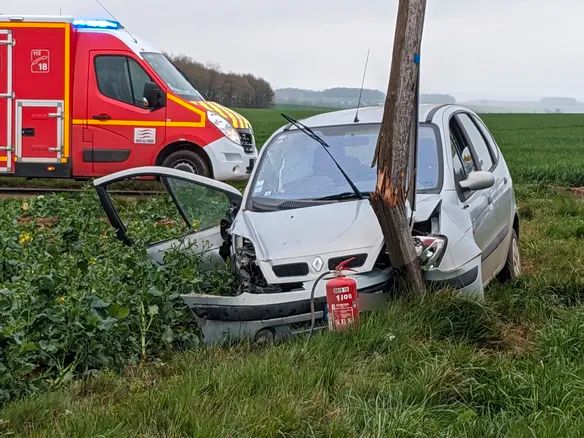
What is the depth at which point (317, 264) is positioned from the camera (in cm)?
485

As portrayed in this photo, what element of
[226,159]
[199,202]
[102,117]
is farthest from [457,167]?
[102,117]

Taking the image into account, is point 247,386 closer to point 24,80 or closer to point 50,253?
point 50,253

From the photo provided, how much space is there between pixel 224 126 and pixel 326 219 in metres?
7.98

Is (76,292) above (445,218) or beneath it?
beneath

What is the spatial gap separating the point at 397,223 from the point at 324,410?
1568mm

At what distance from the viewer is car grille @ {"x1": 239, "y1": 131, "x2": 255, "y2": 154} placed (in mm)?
13297

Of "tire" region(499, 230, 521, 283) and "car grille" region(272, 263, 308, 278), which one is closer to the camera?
"car grille" region(272, 263, 308, 278)

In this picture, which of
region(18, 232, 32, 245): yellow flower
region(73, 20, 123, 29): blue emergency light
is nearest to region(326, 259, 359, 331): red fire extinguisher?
region(18, 232, 32, 245): yellow flower

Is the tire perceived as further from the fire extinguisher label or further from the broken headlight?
the fire extinguisher label

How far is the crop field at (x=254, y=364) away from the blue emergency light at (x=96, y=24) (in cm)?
758

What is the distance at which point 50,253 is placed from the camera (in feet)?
20.8

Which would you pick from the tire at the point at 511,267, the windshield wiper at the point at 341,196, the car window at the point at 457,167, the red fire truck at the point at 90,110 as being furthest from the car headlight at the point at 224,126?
the windshield wiper at the point at 341,196

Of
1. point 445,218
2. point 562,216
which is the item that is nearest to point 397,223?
point 445,218

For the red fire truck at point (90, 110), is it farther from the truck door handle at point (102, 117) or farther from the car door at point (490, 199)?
the car door at point (490, 199)
